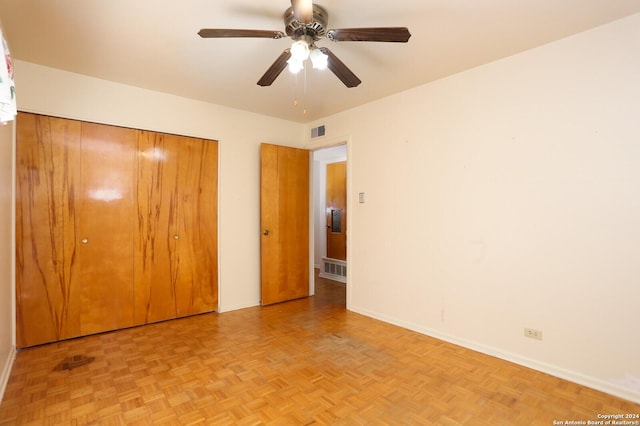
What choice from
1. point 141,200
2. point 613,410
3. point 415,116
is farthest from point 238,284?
point 613,410

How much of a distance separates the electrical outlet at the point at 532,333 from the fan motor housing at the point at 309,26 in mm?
2790

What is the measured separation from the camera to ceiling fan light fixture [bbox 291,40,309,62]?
1926 mm

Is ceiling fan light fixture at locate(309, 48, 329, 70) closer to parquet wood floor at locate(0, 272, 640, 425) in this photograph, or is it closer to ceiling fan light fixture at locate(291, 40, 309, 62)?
ceiling fan light fixture at locate(291, 40, 309, 62)

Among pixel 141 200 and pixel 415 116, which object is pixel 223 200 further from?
pixel 415 116

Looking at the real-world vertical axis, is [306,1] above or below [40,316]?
above

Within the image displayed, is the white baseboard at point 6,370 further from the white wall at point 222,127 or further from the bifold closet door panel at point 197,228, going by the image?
the white wall at point 222,127

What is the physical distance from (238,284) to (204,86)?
245 centimetres

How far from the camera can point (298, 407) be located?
2.03m

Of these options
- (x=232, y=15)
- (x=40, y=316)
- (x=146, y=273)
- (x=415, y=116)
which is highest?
(x=232, y=15)

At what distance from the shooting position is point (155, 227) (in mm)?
3535

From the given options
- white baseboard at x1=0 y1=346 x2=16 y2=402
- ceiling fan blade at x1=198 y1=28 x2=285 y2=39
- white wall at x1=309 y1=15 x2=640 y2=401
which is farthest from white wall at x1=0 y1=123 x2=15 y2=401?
white wall at x1=309 y1=15 x2=640 y2=401

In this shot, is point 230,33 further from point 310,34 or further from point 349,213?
point 349,213

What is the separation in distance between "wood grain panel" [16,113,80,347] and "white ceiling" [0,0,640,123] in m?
0.70

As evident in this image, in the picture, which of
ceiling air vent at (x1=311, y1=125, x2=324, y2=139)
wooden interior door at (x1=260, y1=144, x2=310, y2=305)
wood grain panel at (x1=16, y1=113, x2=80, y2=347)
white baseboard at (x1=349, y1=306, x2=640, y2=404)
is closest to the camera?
white baseboard at (x1=349, y1=306, x2=640, y2=404)
